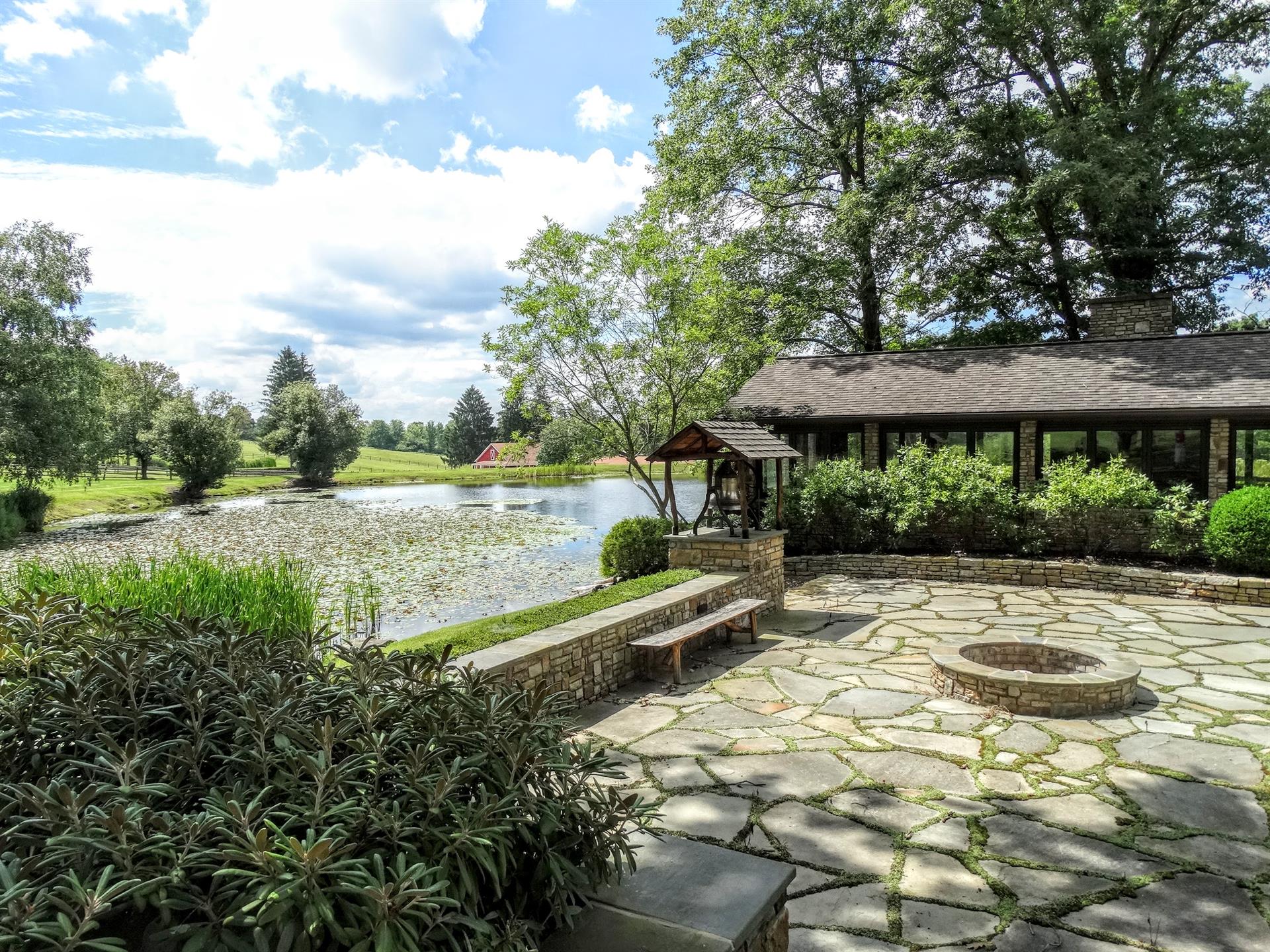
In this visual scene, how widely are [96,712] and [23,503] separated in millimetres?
27648

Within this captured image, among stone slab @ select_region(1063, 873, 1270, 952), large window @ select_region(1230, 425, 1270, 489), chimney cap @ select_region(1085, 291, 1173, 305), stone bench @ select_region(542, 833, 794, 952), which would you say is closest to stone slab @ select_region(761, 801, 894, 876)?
stone slab @ select_region(1063, 873, 1270, 952)

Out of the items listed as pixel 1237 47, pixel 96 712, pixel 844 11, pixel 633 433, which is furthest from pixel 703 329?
pixel 1237 47

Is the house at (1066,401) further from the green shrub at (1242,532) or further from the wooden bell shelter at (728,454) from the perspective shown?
the wooden bell shelter at (728,454)

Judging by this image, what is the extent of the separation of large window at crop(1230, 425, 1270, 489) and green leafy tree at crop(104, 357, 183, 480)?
40.0m

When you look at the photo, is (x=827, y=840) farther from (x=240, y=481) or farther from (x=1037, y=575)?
(x=240, y=481)

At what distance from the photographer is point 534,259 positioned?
14383mm

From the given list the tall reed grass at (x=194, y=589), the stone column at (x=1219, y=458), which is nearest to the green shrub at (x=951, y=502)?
the stone column at (x=1219, y=458)

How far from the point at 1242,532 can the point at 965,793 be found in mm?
8289

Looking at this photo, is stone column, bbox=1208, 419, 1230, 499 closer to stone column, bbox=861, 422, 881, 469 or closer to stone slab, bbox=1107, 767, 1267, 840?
stone column, bbox=861, 422, 881, 469

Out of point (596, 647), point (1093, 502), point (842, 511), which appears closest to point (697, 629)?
point (596, 647)

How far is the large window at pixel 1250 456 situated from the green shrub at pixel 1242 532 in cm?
215

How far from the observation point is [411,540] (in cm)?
1823

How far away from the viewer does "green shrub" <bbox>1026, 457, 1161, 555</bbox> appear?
11023 mm

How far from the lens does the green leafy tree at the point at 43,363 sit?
21516 mm
